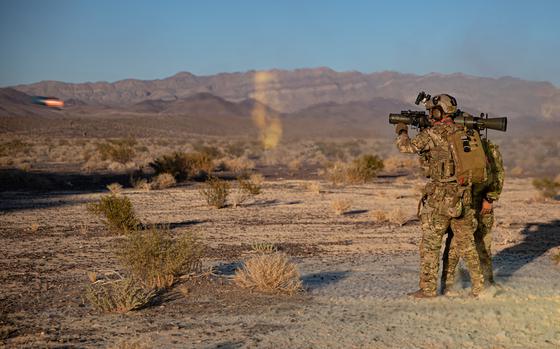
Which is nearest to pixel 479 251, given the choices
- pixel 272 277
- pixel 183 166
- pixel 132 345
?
pixel 272 277

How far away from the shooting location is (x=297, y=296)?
903 centimetres

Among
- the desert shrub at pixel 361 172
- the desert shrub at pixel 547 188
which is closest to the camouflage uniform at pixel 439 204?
the desert shrub at pixel 547 188

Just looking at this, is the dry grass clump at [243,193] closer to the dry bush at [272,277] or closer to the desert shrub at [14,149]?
the dry bush at [272,277]

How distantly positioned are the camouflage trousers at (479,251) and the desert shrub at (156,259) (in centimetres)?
341

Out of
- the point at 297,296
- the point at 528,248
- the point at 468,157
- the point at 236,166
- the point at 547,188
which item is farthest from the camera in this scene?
the point at 236,166

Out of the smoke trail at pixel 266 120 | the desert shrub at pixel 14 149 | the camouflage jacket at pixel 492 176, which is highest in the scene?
the smoke trail at pixel 266 120

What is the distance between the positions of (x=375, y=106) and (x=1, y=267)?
153m

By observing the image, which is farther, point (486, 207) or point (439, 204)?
point (486, 207)

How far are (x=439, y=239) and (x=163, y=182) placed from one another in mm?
19193

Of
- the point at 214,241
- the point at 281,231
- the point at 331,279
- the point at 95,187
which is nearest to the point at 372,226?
the point at 281,231

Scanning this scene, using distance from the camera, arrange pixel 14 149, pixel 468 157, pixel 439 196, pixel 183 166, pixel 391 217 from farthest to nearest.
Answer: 1. pixel 14 149
2. pixel 183 166
3. pixel 391 217
4. pixel 439 196
5. pixel 468 157

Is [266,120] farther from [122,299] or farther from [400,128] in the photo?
[122,299]

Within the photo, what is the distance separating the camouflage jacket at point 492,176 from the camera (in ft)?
28.9

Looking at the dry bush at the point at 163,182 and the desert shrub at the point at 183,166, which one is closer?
the dry bush at the point at 163,182
